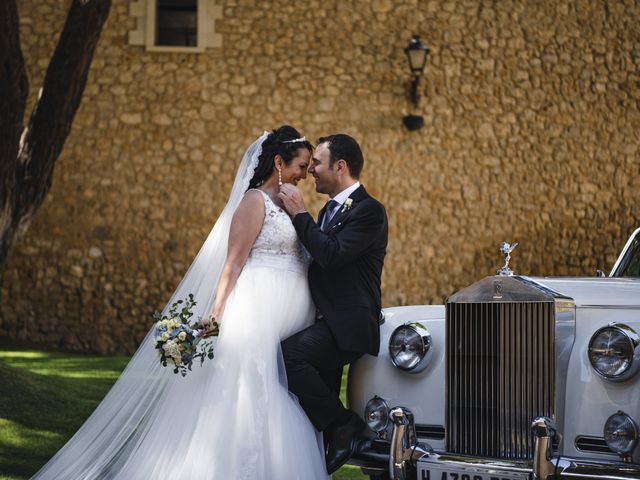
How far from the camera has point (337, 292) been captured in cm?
509

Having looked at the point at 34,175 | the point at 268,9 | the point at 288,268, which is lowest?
the point at 288,268

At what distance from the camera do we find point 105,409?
5520 mm

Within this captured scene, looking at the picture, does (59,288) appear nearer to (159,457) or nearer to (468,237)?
(468,237)

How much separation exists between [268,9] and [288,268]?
33.3ft

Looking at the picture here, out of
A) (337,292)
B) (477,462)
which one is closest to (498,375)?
(477,462)

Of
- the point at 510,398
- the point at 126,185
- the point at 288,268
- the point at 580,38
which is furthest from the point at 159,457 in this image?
the point at 580,38

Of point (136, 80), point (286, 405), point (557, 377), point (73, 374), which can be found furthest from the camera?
point (136, 80)

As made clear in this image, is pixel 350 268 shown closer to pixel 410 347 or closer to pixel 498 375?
pixel 410 347

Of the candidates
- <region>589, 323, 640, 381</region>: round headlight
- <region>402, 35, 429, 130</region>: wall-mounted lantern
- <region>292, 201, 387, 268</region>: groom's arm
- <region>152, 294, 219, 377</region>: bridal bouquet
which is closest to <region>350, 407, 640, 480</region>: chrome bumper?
<region>589, 323, 640, 381</region>: round headlight

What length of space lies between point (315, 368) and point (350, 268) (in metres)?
0.49

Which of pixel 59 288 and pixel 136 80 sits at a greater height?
pixel 136 80

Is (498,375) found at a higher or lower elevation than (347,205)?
lower

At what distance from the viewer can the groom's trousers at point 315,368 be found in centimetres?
492

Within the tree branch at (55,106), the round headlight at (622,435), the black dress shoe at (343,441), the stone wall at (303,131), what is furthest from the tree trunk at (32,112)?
the stone wall at (303,131)
